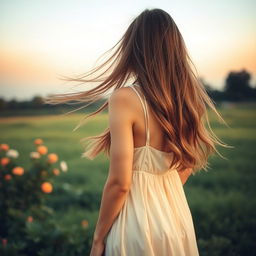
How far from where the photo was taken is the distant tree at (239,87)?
5094 mm

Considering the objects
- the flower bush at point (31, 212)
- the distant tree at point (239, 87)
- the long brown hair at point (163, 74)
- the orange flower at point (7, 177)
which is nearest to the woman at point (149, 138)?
the long brown hair at point (163, 74)

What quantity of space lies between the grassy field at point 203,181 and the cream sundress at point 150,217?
1.45 meters

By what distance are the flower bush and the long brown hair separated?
1.62 m

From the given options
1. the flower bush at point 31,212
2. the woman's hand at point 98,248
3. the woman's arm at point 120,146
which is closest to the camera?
the woman's arm at point 120,146

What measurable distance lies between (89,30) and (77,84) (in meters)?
3.55

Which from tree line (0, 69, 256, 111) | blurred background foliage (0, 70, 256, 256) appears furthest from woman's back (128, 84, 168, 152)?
tree line (0, 69, 256, 111)

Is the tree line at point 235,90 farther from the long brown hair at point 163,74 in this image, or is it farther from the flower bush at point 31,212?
the long brown hair at point 163,74

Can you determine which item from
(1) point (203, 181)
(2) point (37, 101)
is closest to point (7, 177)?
(1) point (203, 181)

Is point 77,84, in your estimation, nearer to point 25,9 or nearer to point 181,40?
point 181,40

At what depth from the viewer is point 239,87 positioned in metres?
5.21

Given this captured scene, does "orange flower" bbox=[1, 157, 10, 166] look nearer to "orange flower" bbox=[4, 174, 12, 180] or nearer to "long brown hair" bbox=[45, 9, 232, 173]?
"orange flower" bbox=[4, 174, 12, 180]

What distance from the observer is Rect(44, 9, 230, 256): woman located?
1.31 meters

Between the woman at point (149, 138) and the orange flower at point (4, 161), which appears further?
the orange flower at point (4, 161)

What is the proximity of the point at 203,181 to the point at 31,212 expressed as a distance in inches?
89.6
